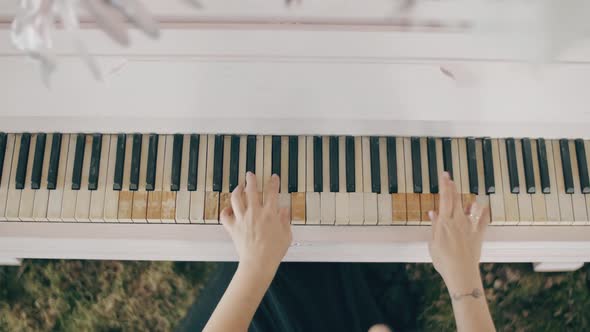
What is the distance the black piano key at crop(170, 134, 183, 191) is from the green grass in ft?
2.20

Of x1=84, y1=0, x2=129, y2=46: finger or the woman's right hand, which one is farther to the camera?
the woman's right hand

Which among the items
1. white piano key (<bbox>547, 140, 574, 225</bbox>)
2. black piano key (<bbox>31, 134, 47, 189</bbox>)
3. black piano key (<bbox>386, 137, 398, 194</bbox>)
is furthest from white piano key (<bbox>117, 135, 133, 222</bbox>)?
white piano key (<bbox>547, 140, 574, 225</bbox>)

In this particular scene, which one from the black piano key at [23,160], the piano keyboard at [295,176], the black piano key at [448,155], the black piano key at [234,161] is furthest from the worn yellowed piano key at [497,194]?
the black piano key at [23,160]

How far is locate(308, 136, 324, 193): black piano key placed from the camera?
4.64ft

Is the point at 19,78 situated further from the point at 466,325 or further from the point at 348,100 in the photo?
the point at 466,325

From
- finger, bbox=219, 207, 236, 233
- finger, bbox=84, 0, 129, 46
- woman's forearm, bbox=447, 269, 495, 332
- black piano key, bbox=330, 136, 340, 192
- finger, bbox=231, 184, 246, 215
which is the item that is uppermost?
black piano key, bbox=330, 136, 340, 192

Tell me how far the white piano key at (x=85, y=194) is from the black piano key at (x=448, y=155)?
965mm

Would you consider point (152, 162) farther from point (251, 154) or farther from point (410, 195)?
point (410, 195)

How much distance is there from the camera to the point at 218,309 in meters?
1.31

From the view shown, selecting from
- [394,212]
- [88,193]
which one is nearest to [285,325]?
[394,212]

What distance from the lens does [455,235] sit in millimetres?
1386

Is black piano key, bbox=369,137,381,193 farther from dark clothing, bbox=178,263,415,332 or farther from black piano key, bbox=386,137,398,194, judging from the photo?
dark clothing, bbox=178,263,415,332

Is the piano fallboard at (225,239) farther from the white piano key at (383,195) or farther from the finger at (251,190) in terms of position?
the finger at (251,190)

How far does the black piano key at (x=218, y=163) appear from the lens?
1.41 metres
